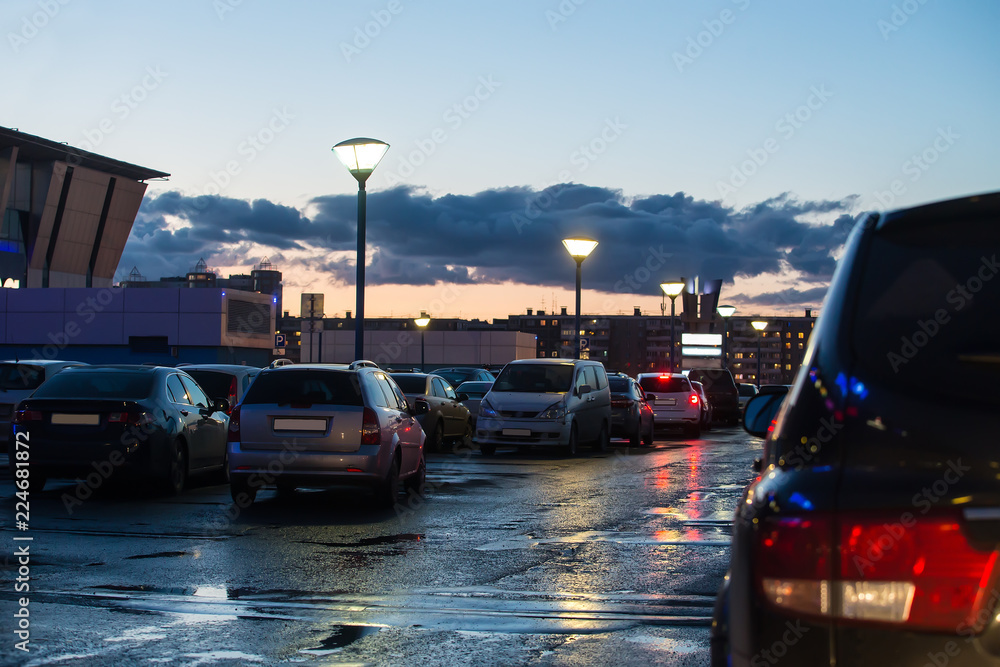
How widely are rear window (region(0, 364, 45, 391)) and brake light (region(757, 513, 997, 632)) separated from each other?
16.3 metres

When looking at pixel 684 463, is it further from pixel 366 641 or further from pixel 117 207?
pixel 117 207

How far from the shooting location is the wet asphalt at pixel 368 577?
572 centimetres

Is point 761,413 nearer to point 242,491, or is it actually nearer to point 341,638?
point 341,638

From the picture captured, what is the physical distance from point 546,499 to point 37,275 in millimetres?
80574

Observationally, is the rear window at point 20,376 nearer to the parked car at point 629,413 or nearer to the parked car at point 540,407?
the parked car at point 540,407

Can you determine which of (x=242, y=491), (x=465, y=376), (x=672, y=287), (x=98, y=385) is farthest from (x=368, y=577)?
(x=672, y=287)

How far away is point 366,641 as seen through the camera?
5863 millimetres

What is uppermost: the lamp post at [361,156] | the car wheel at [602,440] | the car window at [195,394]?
the lamp post at [361,156]

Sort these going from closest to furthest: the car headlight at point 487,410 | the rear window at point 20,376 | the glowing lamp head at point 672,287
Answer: the rear window at point 20,376 < the car headlight at point 487,410 < the glowing lamp head at point 672,287

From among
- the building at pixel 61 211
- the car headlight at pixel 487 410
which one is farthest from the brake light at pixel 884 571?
the building at pixel 61 211

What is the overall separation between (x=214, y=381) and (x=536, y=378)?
20.9 ft

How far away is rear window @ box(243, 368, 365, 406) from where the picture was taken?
1243 centimetres

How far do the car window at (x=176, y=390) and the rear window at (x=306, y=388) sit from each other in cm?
164

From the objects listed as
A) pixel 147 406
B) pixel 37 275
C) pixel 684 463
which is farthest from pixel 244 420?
pixel 37 275
